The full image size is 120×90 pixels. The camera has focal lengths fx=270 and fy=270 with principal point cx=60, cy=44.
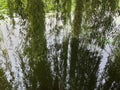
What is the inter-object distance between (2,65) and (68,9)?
56 cm

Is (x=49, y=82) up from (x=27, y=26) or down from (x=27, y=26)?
down

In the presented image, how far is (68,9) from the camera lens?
1714 millimetres

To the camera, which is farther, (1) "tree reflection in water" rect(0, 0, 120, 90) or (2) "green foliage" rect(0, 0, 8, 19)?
(2) "green foliage" rect(0, 0, 8, 19)

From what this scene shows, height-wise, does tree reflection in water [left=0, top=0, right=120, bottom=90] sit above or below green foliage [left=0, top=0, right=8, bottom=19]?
below

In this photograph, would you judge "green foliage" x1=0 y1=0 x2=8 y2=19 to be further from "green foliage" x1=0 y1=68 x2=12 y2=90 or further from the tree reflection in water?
"green foliage" x1=0 y1=68 x2=12 y2=90

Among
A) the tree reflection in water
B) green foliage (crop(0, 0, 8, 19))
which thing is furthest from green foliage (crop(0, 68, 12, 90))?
green foliage (crop(0, 0, 8, 19))

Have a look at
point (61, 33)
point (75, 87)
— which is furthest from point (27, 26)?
point (75, 87)

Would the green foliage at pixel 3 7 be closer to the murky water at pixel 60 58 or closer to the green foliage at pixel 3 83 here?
the murky water at pixel 60 58

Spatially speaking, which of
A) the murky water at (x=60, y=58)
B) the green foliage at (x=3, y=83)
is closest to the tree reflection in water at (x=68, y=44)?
the murky water at (x=60, y=58)

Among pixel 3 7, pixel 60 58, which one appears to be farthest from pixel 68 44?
pixel 3 7

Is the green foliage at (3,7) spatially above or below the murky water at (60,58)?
above

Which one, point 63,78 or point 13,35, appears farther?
point 63,78

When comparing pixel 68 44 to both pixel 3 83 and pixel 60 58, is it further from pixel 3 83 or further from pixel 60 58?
pixel 3 83

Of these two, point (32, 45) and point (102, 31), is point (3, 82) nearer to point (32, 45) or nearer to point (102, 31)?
point (32, 45)
